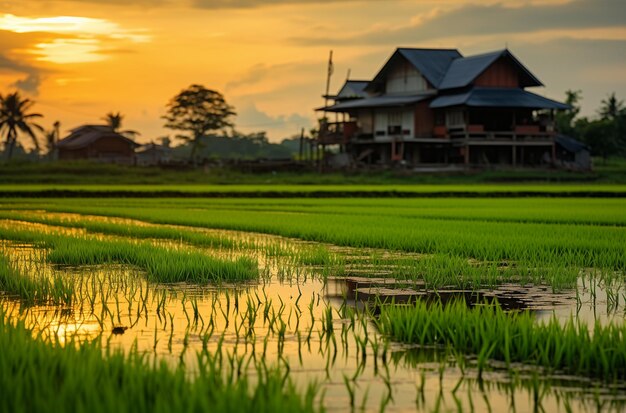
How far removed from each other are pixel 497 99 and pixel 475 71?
2396 mm

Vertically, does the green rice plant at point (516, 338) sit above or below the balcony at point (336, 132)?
below

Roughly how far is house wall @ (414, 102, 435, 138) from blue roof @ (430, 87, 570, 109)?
56 centimetres

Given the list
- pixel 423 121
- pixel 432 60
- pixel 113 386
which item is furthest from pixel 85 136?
pixel 113 386

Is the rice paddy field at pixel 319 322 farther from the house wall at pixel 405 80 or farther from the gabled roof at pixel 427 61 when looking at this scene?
the house wall at pixel 405 80

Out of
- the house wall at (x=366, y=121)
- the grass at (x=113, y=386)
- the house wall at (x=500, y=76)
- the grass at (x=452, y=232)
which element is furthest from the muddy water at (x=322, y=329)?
the house wall at (x=366, y=121)

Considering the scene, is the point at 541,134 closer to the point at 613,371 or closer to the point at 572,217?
the point at 572,217

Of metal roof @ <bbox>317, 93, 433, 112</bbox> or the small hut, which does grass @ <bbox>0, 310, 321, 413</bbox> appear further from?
the small hut

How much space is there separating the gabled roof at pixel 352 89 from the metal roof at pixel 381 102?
3738 mm

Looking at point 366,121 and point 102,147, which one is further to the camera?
point 102,147

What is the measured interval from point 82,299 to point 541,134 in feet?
154

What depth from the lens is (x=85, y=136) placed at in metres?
80.6

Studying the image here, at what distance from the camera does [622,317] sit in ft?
25.3

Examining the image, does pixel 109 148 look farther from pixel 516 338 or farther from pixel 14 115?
pixel 516 338

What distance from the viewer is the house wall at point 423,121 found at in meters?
53.9
